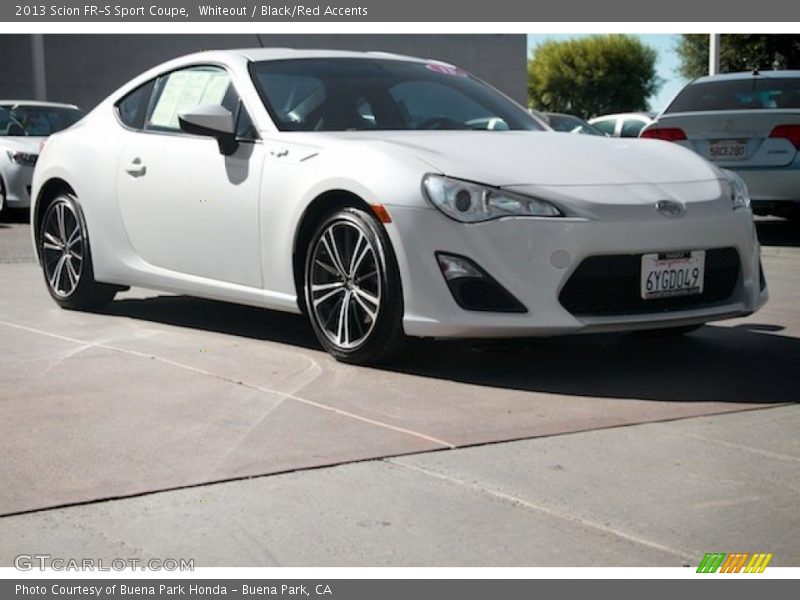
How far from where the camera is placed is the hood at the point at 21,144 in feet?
50.6

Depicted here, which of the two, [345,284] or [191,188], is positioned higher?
[191,188]

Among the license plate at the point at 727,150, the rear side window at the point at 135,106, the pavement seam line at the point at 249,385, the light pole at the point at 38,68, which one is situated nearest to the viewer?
the pavement seam line at the point at 249,385

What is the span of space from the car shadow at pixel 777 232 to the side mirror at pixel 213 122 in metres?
6.28

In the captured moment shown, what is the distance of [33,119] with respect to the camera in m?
16.7

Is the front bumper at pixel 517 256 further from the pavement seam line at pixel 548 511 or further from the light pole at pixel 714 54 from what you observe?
the light pole at pixel 714 54

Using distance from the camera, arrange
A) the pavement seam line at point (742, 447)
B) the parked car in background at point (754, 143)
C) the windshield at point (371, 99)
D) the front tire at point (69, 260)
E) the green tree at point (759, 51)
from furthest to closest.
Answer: the green tree at point (759, 51), the parked car in background at point (754, 143), the front tire at point (69, 260), the windshield at point (371, 99), the pavement seam line at point (742, 447)

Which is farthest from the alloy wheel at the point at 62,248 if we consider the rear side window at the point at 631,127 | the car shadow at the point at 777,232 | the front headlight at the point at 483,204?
the rear side window at the point at 631,127

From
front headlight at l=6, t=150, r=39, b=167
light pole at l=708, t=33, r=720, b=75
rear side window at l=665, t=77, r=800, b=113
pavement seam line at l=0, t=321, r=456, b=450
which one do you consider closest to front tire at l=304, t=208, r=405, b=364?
pavement seam line at l=0, t=321, r=456, b=450

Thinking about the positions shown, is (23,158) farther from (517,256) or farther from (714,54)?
(714,54)

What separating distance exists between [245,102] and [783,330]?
288cm

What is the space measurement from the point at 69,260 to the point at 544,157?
2.99m

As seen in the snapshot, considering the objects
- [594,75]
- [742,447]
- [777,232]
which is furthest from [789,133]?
[594,75]
